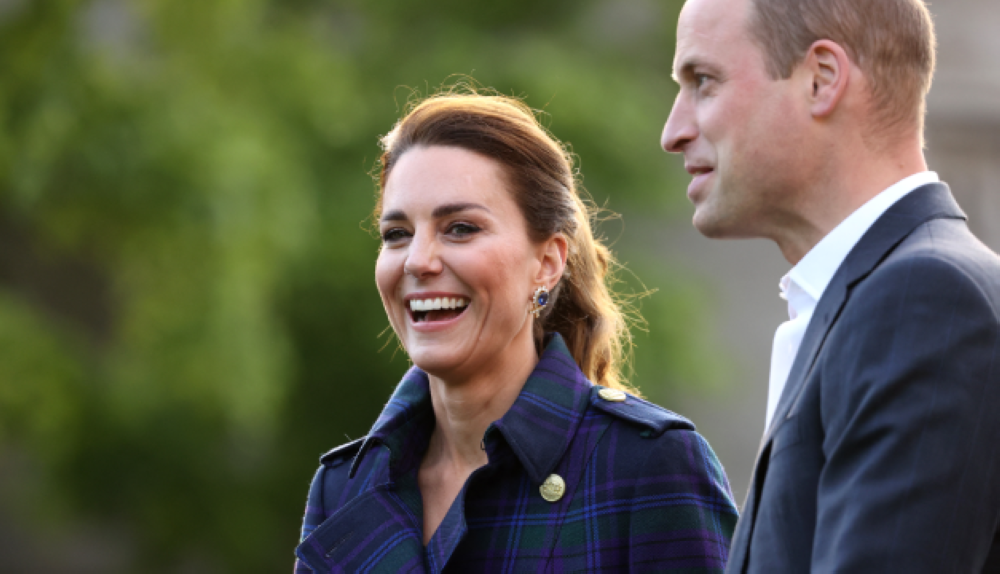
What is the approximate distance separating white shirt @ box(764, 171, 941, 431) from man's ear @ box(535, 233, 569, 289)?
3.39ft

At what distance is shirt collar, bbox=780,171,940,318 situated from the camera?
1891mm

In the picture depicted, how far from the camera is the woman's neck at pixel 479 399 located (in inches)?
118

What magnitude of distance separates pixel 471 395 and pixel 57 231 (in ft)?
16.7

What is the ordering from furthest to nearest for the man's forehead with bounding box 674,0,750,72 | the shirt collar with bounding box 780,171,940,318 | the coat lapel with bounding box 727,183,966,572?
the man's forehead with bounding box 674,0,750,72
the shirt collar with bounding box 780,171,940,318
the coat lapel with bounding box 727,183,966,572

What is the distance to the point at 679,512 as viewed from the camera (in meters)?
2.62

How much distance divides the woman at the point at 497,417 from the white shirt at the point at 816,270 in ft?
2.16

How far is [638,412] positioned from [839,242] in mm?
1022

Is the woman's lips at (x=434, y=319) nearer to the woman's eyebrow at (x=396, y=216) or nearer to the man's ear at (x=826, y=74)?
the woman's eyebrow at (x=396, y=216)

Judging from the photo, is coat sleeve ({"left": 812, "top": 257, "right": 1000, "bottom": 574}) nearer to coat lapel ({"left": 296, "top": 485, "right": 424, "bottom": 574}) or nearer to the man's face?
the man's face

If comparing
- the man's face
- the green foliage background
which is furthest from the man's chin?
the green foliage background

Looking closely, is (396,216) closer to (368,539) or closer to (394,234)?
(394,234)

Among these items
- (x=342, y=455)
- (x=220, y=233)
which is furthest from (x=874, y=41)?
(x=220, y=233)

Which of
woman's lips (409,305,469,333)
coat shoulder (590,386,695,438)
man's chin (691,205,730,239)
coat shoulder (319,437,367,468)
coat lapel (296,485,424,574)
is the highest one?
man's chin (691,205,730,239)

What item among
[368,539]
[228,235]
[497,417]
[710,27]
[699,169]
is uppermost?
[228,235]
